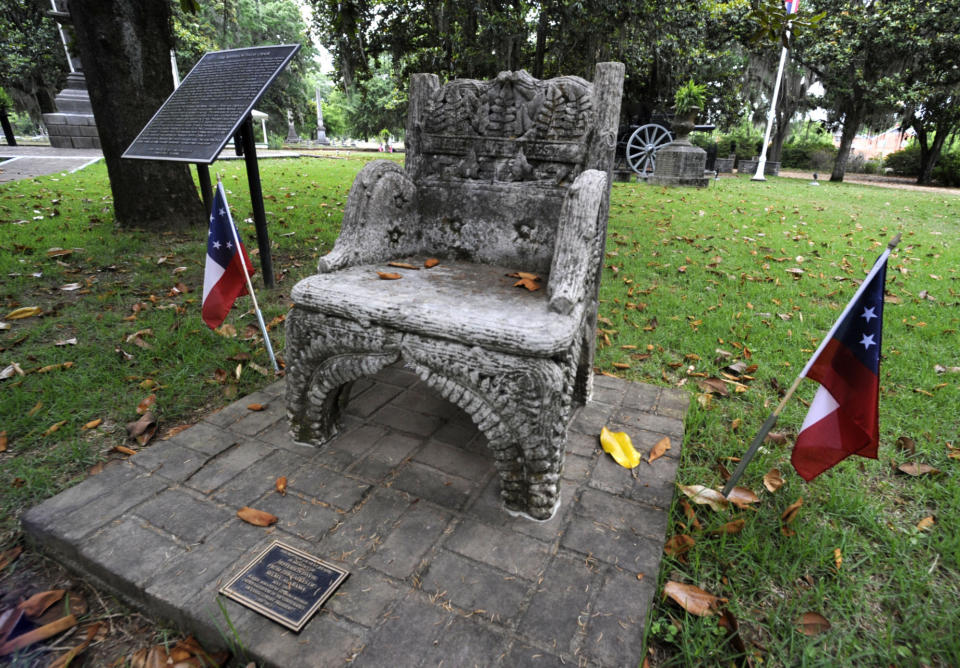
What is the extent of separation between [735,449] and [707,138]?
82.8 ft

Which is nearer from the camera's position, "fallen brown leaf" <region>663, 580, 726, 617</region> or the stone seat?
"fallen brown leaf" <region>663, 580, 726, 617</region>

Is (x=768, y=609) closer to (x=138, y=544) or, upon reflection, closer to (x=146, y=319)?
(x=138, y=544)

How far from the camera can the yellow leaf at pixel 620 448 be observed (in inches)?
82.4

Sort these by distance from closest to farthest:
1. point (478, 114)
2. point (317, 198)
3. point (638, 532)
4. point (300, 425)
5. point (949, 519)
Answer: point (638, 532) → point (949, 519) → point (300, 425) → point (478, 114) → point (317, 198)

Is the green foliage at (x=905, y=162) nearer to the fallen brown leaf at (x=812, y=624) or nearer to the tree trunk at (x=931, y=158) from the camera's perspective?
the tree trunk at (x=931, y=158)

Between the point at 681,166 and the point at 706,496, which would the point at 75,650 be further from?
the point at 681,166

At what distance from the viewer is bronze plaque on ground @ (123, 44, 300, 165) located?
2836 millimetres

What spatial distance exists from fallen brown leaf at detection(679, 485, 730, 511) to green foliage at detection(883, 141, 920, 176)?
24.5 meters

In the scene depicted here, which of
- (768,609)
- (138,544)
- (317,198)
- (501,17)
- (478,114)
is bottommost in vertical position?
(768,609)

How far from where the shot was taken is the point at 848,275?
4512mm

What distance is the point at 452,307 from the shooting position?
1739mm

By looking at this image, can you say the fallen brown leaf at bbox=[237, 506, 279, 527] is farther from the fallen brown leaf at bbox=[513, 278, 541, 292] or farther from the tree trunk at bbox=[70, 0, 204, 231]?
the tree trunk at bbox=[70, 0, 204, 231]

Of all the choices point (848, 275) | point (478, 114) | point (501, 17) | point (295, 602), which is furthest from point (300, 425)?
point (501, 17)

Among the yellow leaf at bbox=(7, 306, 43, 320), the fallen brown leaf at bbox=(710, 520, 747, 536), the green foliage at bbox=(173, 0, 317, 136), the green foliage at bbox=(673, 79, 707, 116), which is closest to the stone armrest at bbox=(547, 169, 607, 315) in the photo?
the fallen brown leaf at bbox=(710, 520, 747, 536)
